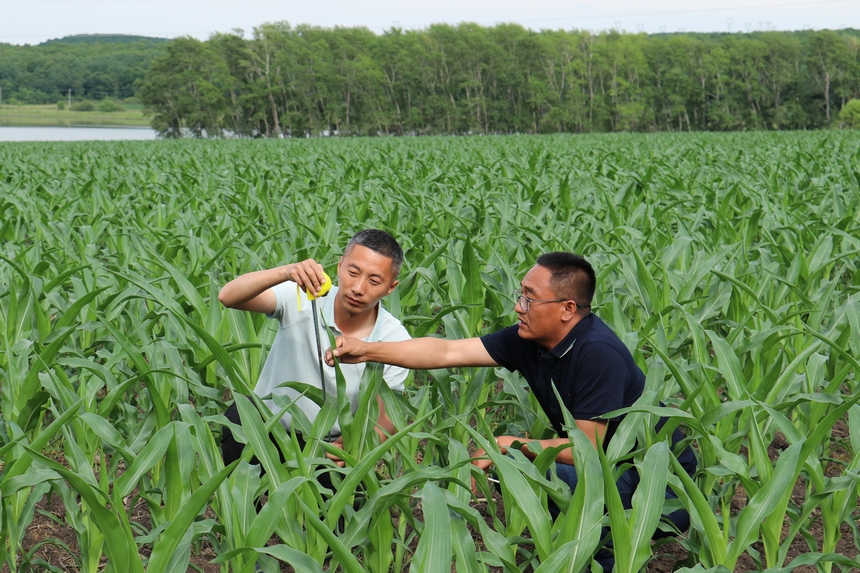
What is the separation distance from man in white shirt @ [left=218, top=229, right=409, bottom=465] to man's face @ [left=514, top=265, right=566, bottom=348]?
0.45 metres

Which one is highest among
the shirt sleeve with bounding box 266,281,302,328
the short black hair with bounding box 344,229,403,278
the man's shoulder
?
the short black hair with bounding box 344,229,403,278

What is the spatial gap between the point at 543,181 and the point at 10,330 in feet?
21.3

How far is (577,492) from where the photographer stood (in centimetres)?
179

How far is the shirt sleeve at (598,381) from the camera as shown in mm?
2434

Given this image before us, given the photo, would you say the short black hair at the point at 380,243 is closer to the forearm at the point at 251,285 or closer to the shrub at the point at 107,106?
the forearm at the point at 251,285

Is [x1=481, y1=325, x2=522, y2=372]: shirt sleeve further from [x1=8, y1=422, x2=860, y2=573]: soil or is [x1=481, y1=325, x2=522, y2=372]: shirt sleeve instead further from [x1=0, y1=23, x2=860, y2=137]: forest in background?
[x1=0, y1=23, x2=860, y2=137]: forest in background

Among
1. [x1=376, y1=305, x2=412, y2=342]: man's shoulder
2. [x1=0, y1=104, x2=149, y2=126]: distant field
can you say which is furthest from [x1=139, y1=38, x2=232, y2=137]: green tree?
[x1=376, y1=305, x2=412, y2=342]: man's shoulder

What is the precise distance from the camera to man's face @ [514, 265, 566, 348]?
8.23ft

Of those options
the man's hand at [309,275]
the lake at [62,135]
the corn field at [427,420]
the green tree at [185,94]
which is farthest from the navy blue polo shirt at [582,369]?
the green tree at [185,94]

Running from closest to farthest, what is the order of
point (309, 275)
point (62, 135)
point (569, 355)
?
point (309, 275), point (569, 355), point (62, 135)

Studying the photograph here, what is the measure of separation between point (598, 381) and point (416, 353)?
0.60m

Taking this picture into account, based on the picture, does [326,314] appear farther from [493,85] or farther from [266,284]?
[493,85]

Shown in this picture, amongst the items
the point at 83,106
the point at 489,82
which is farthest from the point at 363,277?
the point at 83,106

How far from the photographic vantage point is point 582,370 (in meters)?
2.47
